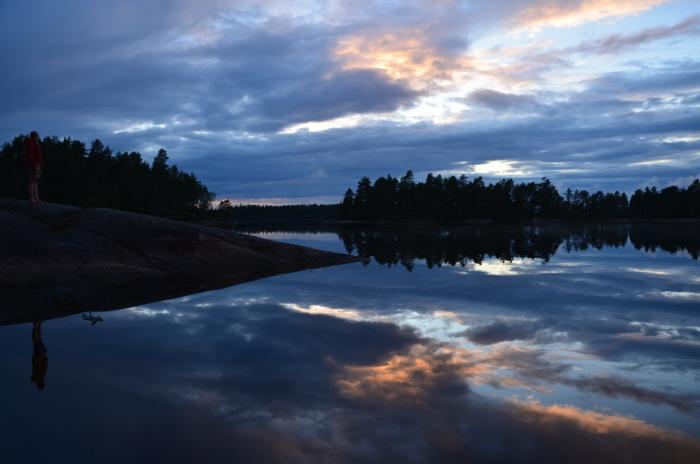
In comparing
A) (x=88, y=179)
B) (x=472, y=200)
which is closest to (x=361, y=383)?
(x=88, y=179)

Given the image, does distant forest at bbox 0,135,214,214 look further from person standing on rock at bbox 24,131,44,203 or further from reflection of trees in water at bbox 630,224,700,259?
reflection of trees in water at bbox 630,224,700,259

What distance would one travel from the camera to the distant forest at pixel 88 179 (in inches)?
3188

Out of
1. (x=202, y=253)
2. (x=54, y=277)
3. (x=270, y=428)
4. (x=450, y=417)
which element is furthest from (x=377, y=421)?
(x=202, y=253)

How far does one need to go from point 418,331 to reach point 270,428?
546 centimetres

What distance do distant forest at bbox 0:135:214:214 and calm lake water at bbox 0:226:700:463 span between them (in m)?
64.8

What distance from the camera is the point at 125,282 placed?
1758 centimetres

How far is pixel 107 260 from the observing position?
20000 mm

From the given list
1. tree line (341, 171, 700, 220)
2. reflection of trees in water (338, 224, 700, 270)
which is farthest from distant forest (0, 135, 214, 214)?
tree line (341, 171, 700, 220)

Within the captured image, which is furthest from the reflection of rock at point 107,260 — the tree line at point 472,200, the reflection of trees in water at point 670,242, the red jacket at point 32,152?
the tree line at point 472,200

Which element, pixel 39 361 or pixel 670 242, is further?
pixel 670 242

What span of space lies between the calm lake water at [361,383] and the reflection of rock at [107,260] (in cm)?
271

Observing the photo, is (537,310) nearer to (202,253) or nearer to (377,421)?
(377,421)

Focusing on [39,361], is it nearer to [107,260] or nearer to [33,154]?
[107,260]

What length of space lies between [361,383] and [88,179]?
300 feet
